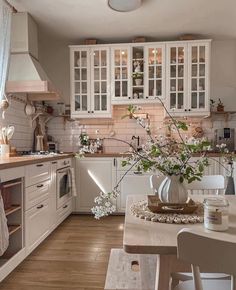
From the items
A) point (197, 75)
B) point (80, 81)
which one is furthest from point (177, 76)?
point (80, 81)

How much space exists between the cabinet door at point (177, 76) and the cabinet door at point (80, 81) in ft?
3.88

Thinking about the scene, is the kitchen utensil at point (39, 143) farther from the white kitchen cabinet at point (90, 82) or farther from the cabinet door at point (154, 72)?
the cabinet door at point (154, 72)

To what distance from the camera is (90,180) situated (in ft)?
13.2

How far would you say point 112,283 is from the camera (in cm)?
206

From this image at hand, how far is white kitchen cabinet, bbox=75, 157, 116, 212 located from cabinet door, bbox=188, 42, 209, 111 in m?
1.52

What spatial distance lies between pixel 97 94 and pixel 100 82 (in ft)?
0.61

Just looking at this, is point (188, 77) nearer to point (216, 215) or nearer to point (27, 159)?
point (27, 159)

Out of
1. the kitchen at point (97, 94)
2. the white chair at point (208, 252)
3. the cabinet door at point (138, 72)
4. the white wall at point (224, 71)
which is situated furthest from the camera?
the white wall at point (224, 71)

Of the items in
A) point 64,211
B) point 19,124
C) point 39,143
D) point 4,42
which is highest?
point 4,42

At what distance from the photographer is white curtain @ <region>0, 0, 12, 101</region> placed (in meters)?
3.14

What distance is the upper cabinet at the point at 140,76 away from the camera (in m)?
4.12

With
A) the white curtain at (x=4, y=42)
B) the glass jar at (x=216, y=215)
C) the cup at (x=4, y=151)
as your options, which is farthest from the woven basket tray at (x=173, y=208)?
the white curtain at (x=4, y=42)

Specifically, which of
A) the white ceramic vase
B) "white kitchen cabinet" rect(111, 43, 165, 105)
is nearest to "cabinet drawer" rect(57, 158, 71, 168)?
"white kitchen cabinet" rect(111, 43, 165, 105)

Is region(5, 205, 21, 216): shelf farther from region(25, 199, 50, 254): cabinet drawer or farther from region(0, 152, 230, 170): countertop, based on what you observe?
region(0, 152, 230, 170): countertop
